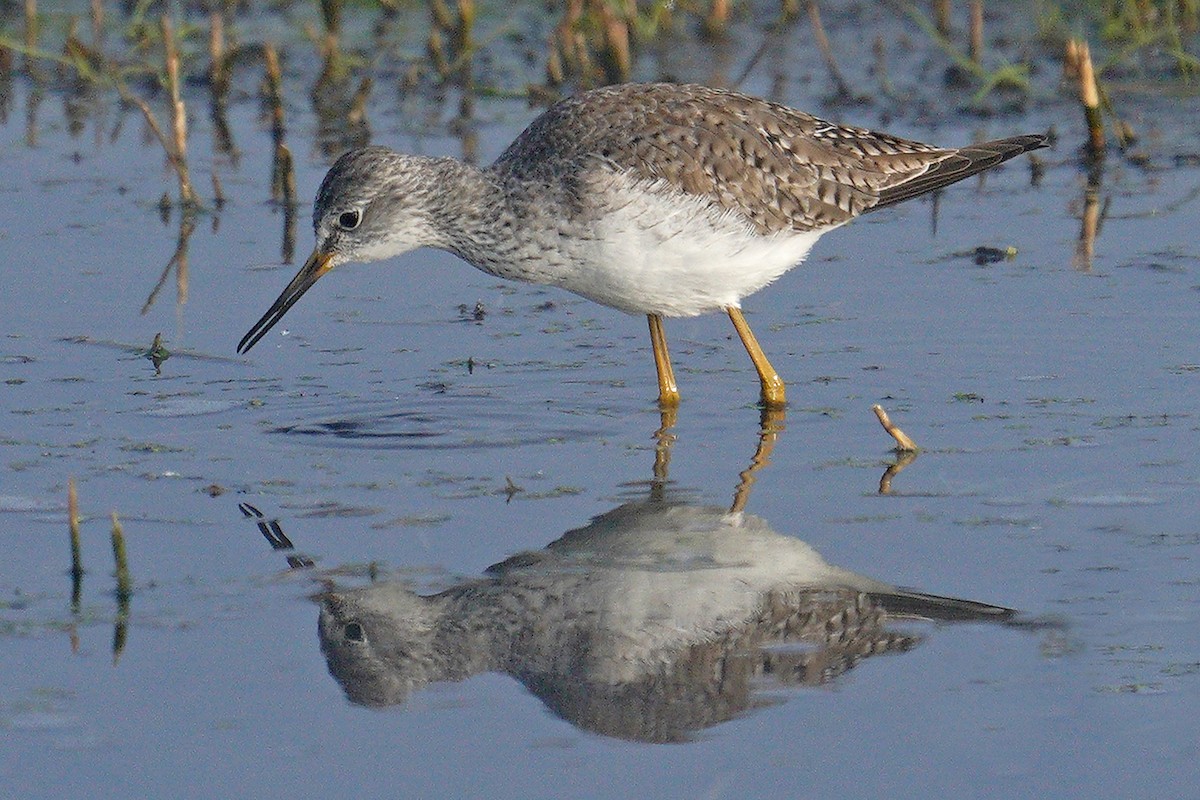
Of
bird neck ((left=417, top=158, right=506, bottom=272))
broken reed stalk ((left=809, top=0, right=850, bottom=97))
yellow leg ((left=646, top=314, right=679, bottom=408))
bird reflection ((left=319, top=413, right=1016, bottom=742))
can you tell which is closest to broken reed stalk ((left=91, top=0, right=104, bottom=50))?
broken reed stalk ((left=809, top=0, right=850, bottom=97))

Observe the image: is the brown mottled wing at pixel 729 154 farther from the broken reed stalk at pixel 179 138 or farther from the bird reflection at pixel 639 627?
the broken reed stalk at pixel 179 138

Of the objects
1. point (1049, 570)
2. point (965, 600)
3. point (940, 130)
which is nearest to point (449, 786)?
point (965, 600)

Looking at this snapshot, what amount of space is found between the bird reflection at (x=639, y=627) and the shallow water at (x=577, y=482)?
4cm

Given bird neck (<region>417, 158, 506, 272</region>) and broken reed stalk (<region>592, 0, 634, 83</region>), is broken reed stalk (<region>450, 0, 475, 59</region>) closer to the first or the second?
broken reed stalk (<region>592, 0, 634, 83</region>)

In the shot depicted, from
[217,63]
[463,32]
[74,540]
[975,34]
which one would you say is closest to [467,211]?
[74,540]

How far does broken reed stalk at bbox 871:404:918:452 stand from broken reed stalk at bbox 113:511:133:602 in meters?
2.78

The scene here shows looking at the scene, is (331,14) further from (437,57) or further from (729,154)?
(729,154)

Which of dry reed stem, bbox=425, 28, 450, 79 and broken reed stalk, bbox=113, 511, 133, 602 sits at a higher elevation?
dry reed stem, bbox=425, 28, 450, 79

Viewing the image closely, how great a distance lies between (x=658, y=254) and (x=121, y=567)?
9.00 ft

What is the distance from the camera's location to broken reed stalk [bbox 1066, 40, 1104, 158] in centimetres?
1091

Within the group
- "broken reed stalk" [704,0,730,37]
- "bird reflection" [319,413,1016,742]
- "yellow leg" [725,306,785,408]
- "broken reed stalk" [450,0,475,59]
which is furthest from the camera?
"broken reed stalk" [704,0,730,37]

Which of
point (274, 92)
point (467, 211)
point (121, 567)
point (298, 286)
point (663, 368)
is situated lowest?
point (121, 567)

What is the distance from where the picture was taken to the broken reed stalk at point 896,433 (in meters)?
7.05

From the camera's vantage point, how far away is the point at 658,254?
25.2 ft
